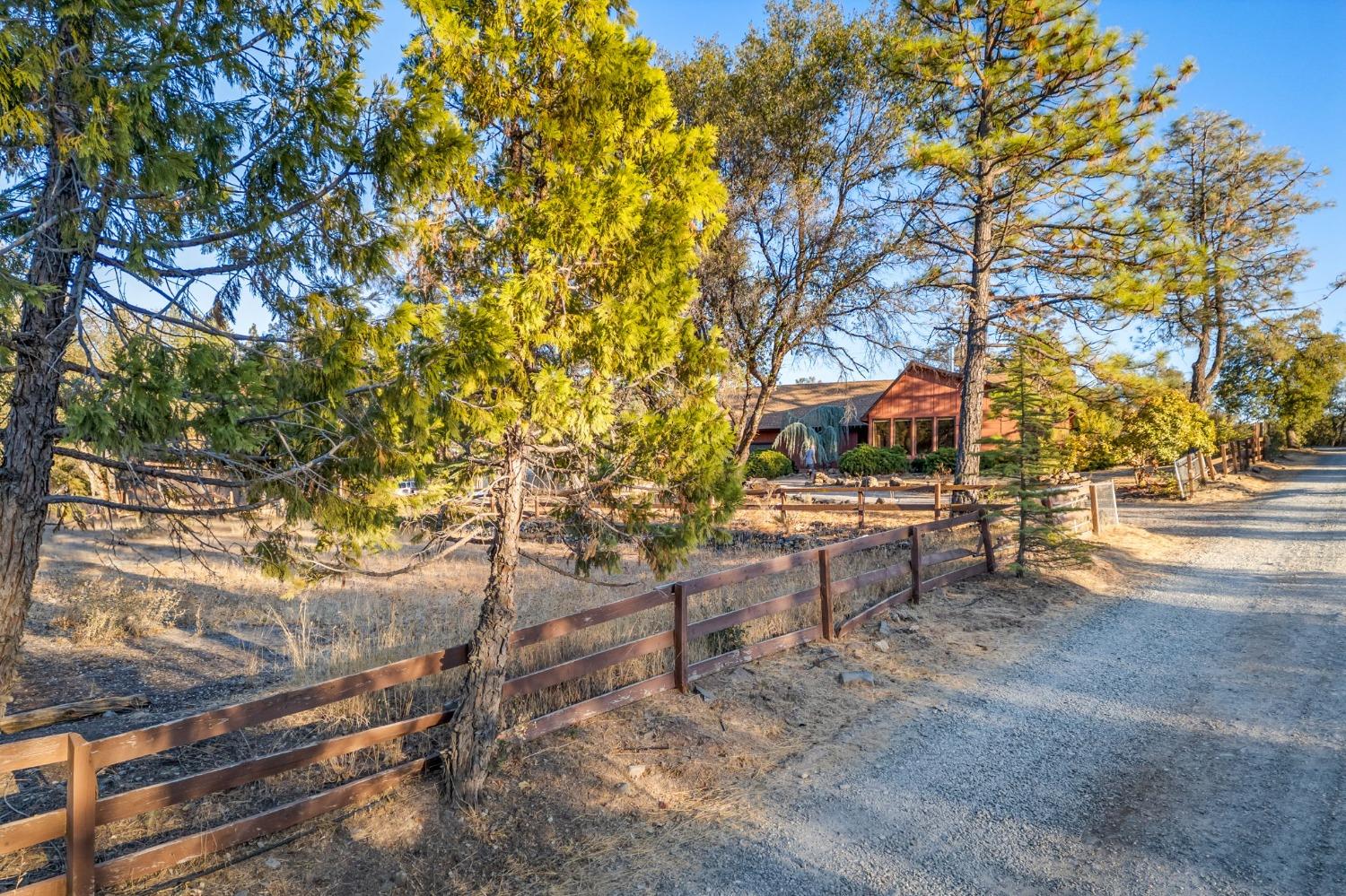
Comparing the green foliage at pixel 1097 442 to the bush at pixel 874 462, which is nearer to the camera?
the green foliage at pixel 1097 442

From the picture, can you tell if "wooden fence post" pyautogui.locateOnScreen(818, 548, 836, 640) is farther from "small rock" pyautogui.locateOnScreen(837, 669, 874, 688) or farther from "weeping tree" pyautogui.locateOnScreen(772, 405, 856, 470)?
"weeping tree" pyautogui.locateOnScreen(772, 405, 856, 470)

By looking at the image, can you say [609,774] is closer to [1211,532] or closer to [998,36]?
[998,36]

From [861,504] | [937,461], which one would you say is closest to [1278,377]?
[937,461]

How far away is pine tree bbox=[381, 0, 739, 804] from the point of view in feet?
13.6

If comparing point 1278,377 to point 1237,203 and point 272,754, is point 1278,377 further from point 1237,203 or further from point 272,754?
point 272,754

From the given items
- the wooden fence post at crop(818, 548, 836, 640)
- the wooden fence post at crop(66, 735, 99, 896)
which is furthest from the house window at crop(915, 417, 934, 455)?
the wooden fence post at crop(66, 735, 99, 896)

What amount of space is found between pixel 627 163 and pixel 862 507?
47.1ft

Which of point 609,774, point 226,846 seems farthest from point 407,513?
point 609,774

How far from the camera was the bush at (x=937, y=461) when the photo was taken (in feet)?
96.3

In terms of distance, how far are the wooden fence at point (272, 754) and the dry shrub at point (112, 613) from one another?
5706 mm

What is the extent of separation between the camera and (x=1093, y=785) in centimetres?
473

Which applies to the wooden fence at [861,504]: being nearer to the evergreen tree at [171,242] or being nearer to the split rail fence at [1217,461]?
the split rail fence at [1217,461]

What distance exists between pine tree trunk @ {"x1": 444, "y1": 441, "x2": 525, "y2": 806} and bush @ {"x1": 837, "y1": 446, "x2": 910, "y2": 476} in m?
28.3

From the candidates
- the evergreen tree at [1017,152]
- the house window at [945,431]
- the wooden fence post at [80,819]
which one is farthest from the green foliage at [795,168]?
the house window at [945,431]
